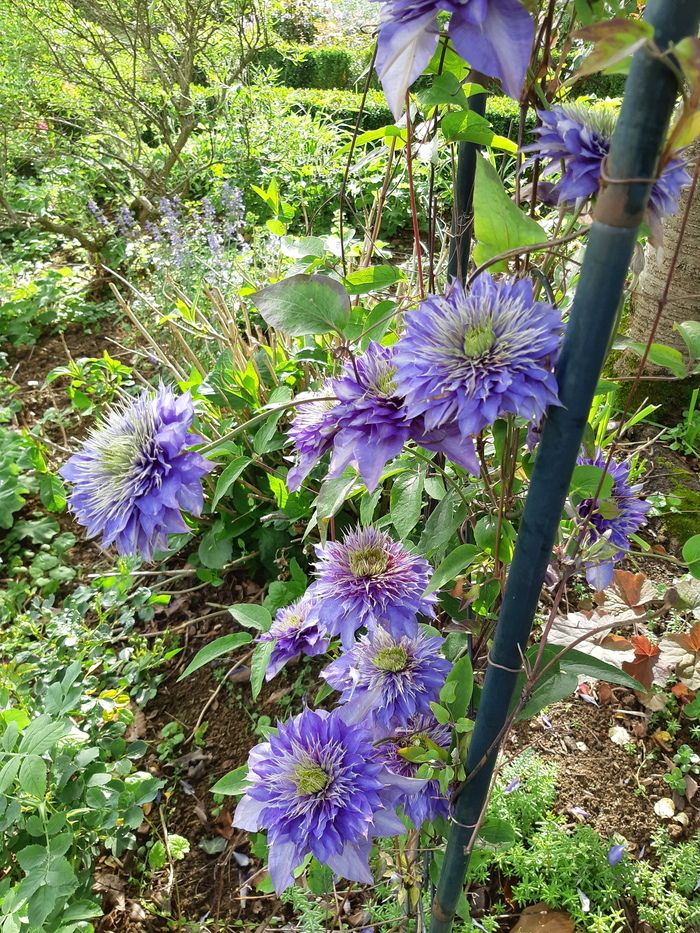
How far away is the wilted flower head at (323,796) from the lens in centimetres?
64

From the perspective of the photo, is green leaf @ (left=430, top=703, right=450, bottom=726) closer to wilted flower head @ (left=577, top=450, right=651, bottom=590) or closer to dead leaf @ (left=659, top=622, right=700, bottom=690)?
wilted flower head @ (left=577, top=450, right=651, bottom=590)

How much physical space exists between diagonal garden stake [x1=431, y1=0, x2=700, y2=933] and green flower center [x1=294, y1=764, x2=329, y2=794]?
0.16m

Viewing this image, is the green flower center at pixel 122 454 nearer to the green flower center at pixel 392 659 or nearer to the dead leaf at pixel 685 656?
the green flower center at pixel 392 659

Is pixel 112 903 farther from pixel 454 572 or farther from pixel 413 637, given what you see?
pixel 454 572

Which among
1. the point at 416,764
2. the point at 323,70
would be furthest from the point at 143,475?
the point at 323,70

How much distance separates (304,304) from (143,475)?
20 centimetres

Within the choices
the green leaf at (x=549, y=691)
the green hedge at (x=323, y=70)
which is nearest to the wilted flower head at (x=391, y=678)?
the green leaf at (x=549, y=691)

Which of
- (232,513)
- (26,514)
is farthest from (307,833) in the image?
(26,514)

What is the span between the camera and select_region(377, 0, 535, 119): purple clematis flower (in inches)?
14.2

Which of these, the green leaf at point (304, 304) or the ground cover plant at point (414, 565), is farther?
the green leaf at point (304, 304)

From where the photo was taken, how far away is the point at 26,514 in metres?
2.15

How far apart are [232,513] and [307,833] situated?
105 centimetres

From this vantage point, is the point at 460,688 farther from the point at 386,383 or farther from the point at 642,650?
the point at 642,650

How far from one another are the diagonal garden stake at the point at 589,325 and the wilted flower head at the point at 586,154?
0.07 meters
